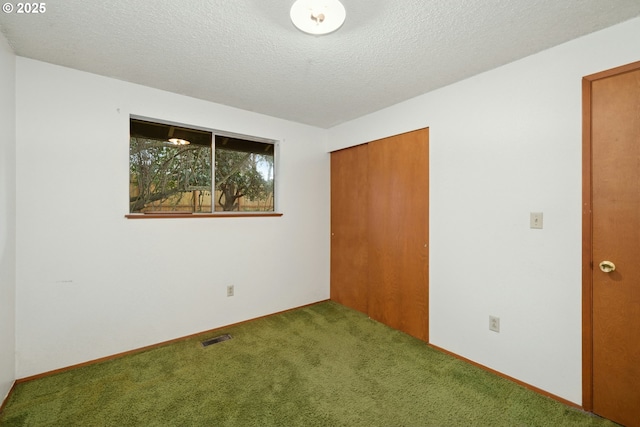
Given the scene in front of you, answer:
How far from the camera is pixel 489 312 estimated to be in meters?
2.06

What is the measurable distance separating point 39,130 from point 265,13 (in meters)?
1.91

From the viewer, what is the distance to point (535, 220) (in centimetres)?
183

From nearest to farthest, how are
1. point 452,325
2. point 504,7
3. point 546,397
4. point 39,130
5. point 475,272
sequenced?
point 504,7 → point 546,397 → point 39,130 → point 475,272 → point 452,325

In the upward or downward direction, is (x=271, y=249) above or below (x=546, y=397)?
above

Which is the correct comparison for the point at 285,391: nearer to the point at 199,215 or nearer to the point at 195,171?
the point at 199,215

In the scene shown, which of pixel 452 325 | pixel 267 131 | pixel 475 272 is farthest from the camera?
pixel 267 131

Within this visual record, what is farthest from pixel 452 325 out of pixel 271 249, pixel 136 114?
pixel 136 114

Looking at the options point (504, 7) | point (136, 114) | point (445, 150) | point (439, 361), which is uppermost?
point (504, 7)

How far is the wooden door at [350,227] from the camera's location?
3152 mm

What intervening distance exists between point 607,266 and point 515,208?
0.58m

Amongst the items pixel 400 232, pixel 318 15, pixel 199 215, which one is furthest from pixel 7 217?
pixel 400 232

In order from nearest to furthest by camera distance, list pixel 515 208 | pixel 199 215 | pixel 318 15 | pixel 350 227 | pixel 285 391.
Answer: pixel 318 15, pixel 285 391, pixel 515 208, pixel 199 215, pixel 350 227

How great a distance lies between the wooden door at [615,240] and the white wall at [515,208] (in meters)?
0.08

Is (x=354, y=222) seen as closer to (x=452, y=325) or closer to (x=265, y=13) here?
(x=452, y=325)
